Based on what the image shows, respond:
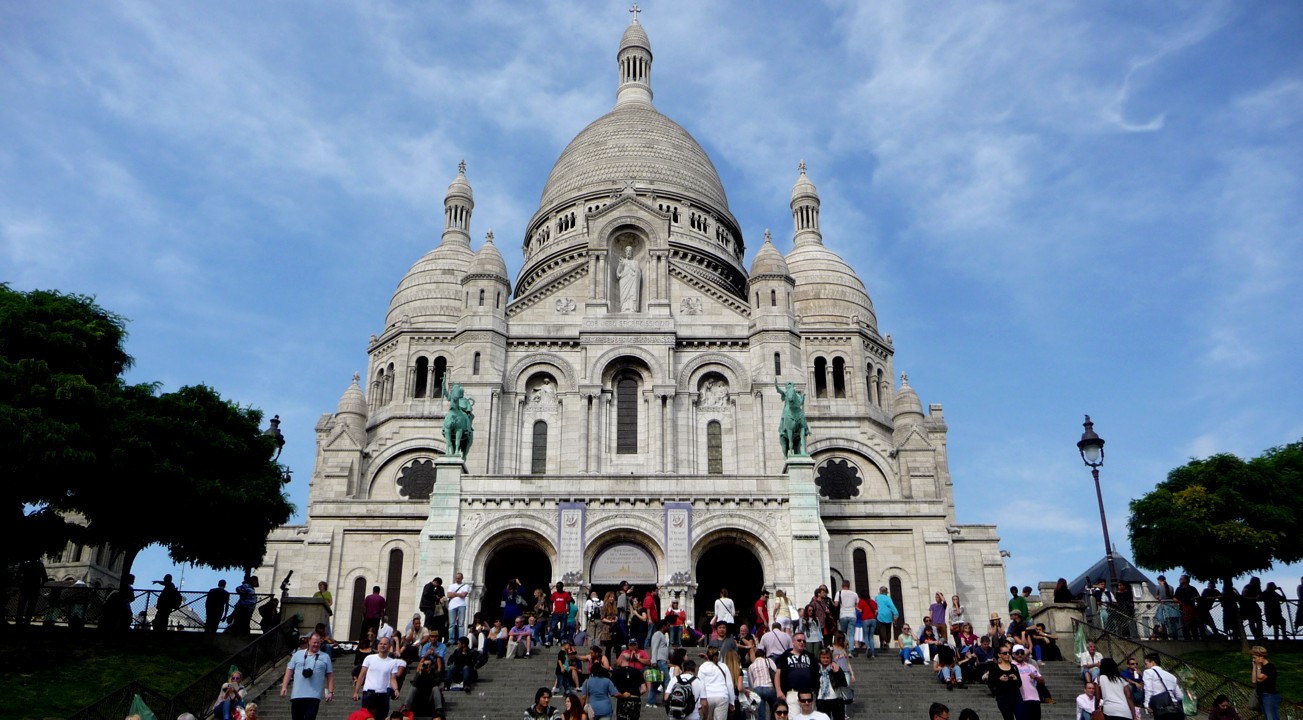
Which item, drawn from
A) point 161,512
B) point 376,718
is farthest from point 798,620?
point 161,512

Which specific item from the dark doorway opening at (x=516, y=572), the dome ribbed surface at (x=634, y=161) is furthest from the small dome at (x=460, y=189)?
the dark doorway opening at (x=516, y=572)

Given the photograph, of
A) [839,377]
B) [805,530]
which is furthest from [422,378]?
[805,530]

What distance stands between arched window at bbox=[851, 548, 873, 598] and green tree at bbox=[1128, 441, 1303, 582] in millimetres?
9900

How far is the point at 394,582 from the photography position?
4038 cm

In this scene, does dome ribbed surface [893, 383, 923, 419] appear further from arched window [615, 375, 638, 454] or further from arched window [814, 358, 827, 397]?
arched window [615, 375, 638, 454]

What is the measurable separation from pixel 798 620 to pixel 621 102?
50.7m

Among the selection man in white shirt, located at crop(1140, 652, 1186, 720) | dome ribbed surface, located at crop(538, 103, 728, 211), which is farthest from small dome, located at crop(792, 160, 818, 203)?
man in white shirt, located at crop(1140, 652, 1186, 720)

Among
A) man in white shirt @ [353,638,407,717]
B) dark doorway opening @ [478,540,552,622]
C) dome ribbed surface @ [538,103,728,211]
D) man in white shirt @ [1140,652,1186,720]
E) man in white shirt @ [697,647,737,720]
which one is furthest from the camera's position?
dome ribbed surface @ [538,103,728,211]

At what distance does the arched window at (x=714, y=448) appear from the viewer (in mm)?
38625

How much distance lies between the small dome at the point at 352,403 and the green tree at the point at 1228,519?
33.5 meters

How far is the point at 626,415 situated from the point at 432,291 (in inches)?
743

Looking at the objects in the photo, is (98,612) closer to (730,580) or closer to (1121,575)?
(730,580)

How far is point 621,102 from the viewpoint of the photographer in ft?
229

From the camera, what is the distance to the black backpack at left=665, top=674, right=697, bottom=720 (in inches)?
669
